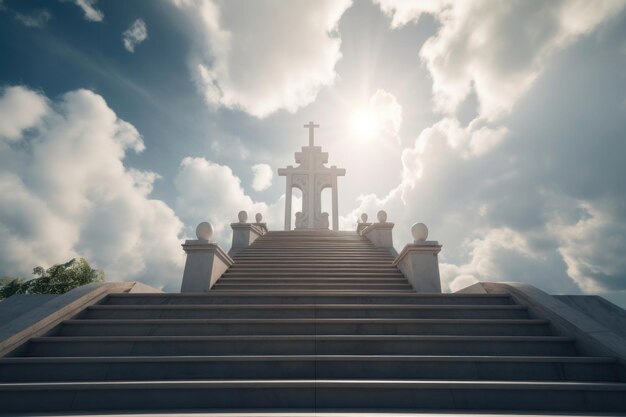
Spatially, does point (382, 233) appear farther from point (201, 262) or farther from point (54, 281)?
point (54, 281)

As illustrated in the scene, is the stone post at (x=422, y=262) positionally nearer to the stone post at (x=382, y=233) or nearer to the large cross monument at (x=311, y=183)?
the stone post at (x=382, y=233)

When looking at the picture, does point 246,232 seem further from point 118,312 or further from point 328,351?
point 328,351

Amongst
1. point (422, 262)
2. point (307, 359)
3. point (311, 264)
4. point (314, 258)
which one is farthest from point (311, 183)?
point (307, 359)

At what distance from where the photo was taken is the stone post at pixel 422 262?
6.86 meters

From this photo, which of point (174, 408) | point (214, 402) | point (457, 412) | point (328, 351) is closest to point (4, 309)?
point (174, 408)

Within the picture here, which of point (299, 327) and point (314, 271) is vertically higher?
point (314, 271)

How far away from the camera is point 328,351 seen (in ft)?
13.3

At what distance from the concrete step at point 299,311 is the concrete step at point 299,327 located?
1.09 ft

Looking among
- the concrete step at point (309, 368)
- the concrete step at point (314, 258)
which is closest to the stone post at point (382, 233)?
the concrete step at point (314, 258)

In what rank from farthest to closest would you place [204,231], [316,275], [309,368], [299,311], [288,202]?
[288,202]
[316,275]
[204,231]
[299,311]
[309,368]

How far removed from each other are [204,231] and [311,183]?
14.8 meters

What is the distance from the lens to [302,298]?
538 centimetres

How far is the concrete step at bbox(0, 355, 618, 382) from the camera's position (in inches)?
143

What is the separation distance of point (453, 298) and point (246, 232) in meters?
8.59
